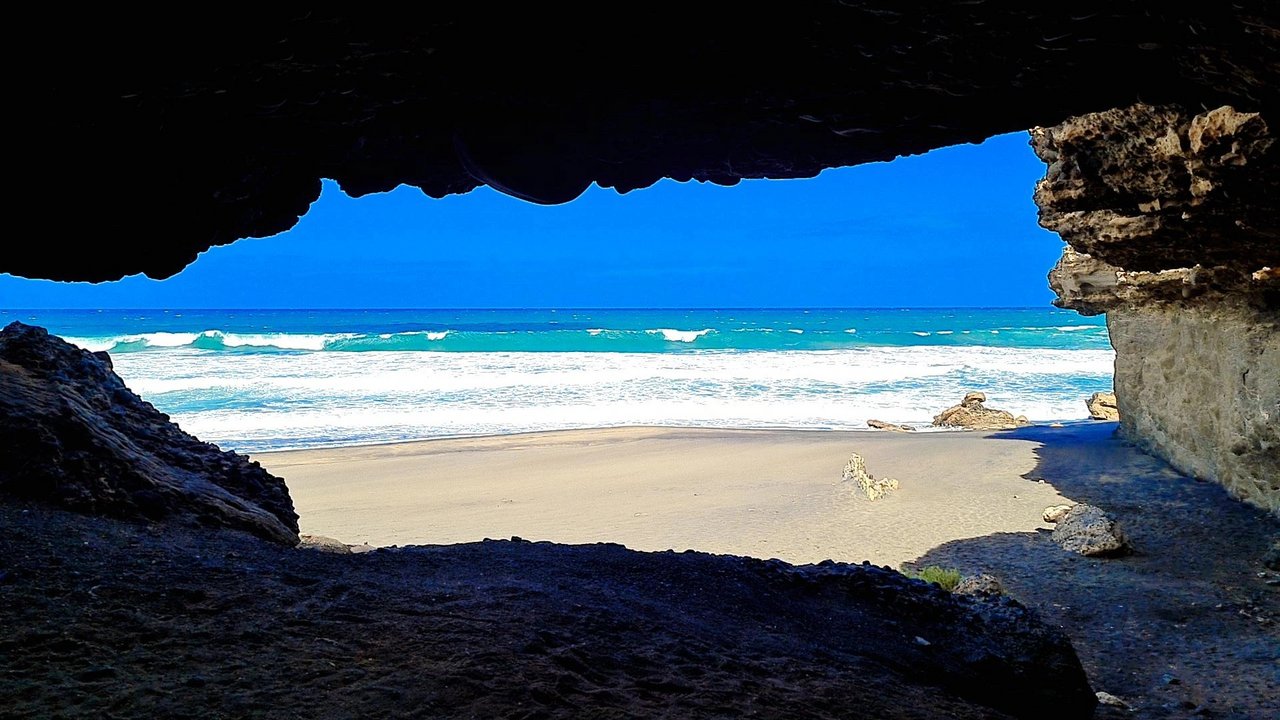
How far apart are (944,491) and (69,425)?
894 centimetres

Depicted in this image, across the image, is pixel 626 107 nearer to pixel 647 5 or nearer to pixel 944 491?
pixel 647 5

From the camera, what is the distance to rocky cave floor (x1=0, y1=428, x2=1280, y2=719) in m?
2.18

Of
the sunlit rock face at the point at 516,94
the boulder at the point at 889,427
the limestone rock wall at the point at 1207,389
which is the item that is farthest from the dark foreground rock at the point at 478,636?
the boulder at the point at 889,427

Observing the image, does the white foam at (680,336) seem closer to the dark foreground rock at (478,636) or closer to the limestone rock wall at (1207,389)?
the limestone rock wall at (1207,389)

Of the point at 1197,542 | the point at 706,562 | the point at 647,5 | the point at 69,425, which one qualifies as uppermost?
the point at 647,5

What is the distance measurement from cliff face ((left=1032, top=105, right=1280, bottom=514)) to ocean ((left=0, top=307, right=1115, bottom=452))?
7.64 m

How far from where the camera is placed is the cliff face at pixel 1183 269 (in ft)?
12.9

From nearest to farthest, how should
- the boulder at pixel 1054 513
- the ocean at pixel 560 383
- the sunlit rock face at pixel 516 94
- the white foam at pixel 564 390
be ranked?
1. the sunlit rock face at pixel 516 94
2. the boulder at pixel 1054 513
3. the white foam at pixel 564 390
4. the ocean at pixel 560 383

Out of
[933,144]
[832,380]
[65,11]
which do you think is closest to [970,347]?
[832,380]

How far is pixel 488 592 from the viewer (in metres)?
3.24

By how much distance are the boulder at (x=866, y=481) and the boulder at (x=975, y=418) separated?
251 inches

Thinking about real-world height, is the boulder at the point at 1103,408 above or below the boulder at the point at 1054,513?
above

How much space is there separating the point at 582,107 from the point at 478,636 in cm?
237

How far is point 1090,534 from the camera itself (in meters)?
7.18
